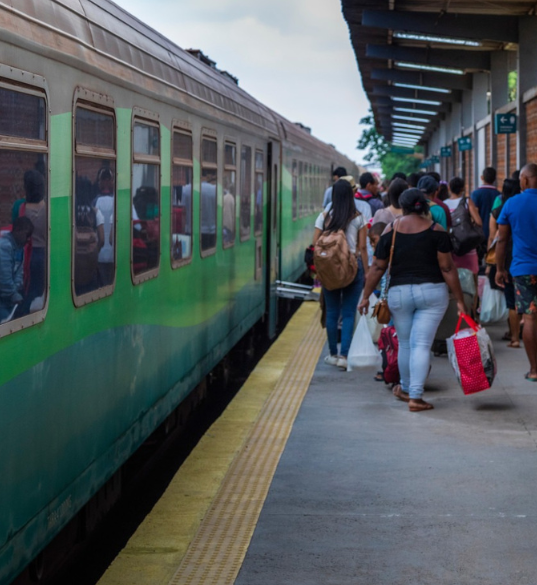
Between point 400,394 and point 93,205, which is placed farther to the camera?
point 400,394

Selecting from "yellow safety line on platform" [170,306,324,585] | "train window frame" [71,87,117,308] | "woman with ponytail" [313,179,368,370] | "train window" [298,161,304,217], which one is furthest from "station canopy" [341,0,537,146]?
"train window frame" [71,87,117,308]

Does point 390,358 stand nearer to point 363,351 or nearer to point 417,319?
point 363,351

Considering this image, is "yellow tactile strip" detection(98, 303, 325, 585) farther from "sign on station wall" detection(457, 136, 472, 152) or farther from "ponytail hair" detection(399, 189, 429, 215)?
"sign on station wall" detection(457, 136, 472, 152)

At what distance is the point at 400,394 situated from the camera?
900 centimetres

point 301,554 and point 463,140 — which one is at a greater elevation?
point 463,140

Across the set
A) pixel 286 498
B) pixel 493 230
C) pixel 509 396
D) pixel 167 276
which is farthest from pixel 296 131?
pixel 286 498

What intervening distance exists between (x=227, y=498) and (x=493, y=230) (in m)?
6.26

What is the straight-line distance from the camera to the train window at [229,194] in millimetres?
9500

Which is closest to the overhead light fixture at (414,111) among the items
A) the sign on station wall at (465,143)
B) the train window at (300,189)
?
the sign on station wall at (465,143)

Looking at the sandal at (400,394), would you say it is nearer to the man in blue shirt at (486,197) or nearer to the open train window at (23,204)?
the man in blue shirt at (486,197)

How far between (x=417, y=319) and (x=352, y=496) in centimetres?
248

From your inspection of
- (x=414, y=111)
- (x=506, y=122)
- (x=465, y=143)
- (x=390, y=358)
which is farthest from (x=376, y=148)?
(x=390, y=358)

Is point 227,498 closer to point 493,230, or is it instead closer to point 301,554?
point 301,554

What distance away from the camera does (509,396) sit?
9078mm
